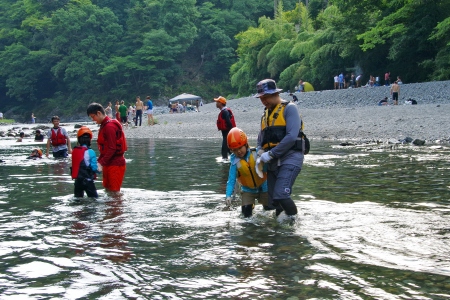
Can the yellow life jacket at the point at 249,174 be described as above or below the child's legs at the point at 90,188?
above

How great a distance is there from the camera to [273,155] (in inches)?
261

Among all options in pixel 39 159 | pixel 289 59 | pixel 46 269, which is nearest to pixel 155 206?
pixel 46 269

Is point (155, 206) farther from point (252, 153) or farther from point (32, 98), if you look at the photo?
point (32, 98)

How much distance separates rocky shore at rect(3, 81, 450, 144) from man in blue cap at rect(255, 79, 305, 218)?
13.1m

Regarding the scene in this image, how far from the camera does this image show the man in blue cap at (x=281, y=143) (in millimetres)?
6594

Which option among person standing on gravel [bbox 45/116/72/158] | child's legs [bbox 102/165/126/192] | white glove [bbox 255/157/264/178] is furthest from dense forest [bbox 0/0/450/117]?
white glove [bbox 255/157/264/178]

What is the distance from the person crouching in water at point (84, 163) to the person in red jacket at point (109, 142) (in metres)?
0.16

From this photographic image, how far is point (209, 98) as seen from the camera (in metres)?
83.8

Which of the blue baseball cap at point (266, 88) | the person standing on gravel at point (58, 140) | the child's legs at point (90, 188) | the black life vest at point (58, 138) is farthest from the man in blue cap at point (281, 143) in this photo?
the black life vest at point (58, 138)

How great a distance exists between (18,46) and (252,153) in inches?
3444

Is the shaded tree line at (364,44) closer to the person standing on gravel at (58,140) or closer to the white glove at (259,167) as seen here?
the person standing on gravel at (58,140)

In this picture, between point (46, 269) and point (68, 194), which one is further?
point (68, 194)

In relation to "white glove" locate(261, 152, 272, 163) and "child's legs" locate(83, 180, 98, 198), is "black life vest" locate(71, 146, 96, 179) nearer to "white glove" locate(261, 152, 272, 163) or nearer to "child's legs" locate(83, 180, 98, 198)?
"child's legs" locate(83, 180, 98, 198)

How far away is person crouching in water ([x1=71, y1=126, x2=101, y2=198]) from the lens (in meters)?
8.85
